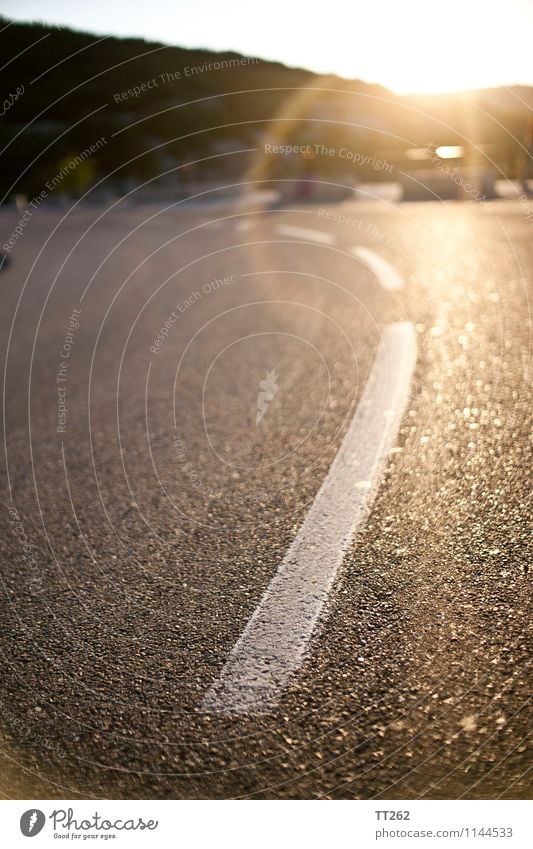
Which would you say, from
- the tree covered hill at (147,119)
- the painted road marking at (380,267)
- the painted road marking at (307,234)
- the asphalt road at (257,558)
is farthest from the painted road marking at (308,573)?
the tree covered hill at (147,119)

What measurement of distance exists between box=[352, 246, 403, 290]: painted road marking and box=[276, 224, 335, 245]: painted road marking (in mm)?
1351

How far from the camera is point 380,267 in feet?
30.4

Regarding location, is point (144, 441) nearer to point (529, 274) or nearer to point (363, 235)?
point (529, 274)

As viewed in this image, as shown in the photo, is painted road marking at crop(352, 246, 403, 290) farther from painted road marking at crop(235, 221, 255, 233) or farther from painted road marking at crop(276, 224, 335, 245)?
painted road marking at crop(235, 221, 255, 233)

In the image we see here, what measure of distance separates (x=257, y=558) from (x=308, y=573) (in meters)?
0.24

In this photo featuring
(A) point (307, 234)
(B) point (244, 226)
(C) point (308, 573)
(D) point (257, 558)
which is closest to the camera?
(C) point (308, 573)

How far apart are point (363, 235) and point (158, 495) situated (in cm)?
1010

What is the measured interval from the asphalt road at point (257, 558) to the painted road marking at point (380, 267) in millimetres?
1115

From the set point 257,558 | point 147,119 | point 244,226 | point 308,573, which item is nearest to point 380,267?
point 244,226

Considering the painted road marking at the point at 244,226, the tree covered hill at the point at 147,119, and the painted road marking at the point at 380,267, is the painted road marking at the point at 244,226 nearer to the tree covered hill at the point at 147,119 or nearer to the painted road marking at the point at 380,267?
the painted road marking at the point at 380,267

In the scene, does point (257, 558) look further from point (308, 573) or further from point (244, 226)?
point (244, 226)

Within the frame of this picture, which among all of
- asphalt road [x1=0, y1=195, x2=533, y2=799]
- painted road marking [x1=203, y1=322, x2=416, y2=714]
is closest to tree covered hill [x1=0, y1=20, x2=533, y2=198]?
asphalt road [x1=0, y1=195, x2=533, y2=799]

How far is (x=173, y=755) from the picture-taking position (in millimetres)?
1882

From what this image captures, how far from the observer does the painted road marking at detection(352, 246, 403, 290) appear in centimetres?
805
